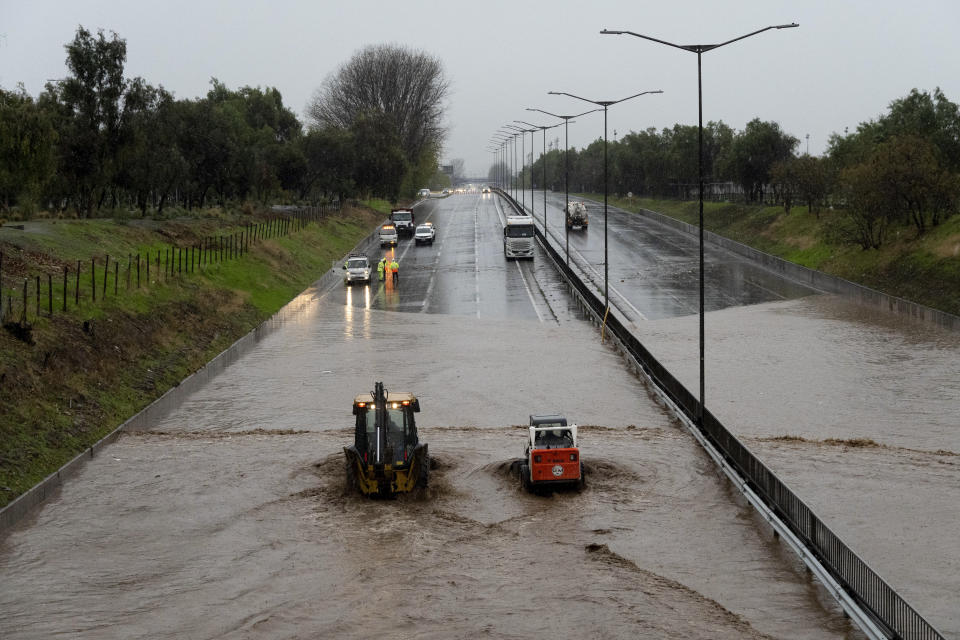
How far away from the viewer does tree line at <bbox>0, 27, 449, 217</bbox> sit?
5878 cm

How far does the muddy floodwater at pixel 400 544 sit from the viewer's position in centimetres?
1691

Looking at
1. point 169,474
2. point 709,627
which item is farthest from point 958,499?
point 169,474

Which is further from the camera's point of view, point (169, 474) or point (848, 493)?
point (169, 474)

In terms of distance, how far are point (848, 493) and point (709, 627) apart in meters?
8.31

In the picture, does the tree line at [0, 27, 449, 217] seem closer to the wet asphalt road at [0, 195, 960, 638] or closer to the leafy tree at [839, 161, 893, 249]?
the wet asphalt road at [0, 195, 960, 638]

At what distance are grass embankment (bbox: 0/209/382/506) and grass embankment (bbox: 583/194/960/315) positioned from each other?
32.1 metres

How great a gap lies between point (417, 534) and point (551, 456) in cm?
363

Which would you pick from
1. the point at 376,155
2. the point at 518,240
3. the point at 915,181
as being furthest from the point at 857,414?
the point at 376,155

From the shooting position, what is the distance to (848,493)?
76.2ft

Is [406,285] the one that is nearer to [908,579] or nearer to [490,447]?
[490,447]

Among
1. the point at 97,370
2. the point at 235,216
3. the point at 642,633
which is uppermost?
the point at 235,216

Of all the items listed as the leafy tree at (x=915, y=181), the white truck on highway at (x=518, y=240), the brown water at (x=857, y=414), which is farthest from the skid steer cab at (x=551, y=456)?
the white truck on highway at (x=518, y=240)

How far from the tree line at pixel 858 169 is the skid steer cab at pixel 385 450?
48.3m

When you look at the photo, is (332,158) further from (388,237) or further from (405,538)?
(405,538)
